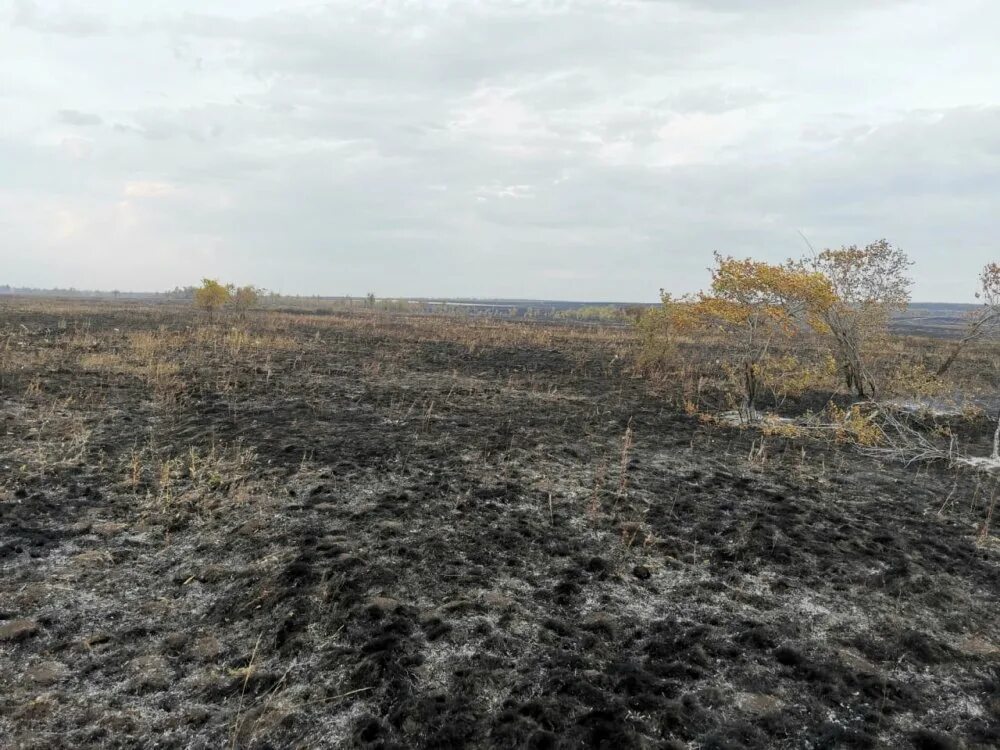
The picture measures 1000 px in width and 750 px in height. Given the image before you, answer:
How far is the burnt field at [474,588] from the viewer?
354 centimetres

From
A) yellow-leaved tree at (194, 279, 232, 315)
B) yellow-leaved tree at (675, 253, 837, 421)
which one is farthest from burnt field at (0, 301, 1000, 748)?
yellow-leaved tree at (194, 279, 232, 315)

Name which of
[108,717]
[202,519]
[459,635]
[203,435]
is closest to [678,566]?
[459,635]

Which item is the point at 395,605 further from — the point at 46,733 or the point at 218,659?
the point at 46,733

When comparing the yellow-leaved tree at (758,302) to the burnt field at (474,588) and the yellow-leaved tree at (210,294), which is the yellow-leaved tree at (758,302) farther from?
the yellow-leaved tree at (210,294)

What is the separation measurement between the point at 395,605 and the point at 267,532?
207cm

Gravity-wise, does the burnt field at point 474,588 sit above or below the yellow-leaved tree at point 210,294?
below

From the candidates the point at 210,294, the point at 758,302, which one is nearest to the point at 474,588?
the point at 758,302

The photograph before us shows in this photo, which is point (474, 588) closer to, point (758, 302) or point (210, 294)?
point (758, 302)

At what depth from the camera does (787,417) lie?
521 inches

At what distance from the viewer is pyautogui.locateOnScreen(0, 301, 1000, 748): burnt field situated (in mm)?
3545

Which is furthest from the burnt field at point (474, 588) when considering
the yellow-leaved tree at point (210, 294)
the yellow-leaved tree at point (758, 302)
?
the yellow-leaved tree at point (210, 294)

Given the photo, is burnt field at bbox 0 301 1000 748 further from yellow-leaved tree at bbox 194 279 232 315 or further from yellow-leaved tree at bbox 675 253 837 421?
yellow-leaved tree at bbox 194 279 232 315

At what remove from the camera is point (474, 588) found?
16.7 ft

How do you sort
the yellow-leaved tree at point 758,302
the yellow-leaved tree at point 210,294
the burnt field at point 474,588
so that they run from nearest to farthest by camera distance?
the burnt field at point 474,588
the yellow-leaved tree at point 758,302
the yellow-leaved tree at point 210,294
